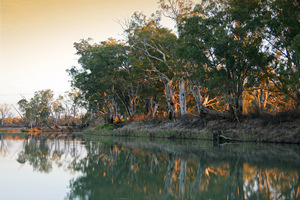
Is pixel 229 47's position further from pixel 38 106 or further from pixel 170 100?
pixel 38 106

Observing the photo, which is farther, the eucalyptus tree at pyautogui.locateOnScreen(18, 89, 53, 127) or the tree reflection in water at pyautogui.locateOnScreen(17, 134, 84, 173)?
the eucalyptus tree at pyautogui.locateOnScreen(18, 89, 53, 127)

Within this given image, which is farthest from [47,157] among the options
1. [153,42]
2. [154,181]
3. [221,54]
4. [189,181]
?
[153,42]

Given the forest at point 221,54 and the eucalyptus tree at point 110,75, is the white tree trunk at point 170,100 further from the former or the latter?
the eucalyptus tree at point 110,75

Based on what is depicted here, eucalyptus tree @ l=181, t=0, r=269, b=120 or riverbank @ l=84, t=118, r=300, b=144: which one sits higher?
eucalyptus tree @ l=181, t=0, r=269, b=120

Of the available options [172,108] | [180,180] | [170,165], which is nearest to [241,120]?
[172,108]

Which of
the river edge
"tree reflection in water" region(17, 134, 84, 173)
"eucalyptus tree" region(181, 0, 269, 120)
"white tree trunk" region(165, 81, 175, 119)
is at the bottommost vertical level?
"tree reflection in water" region(17, 134, 84, 173)

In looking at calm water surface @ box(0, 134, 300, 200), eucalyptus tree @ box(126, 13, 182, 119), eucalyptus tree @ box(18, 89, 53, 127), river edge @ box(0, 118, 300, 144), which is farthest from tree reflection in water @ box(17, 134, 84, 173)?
eucalyptus tree @ box(18, 89, 53, 127)

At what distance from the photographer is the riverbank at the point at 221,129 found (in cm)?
1786

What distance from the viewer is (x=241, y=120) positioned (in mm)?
21484

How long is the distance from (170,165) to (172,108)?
73.5 feet

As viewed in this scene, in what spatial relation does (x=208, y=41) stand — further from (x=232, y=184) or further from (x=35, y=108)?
(x=35, y=108)

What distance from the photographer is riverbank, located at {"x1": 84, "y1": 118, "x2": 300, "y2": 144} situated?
58.6 feet

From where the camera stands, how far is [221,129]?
21516mm

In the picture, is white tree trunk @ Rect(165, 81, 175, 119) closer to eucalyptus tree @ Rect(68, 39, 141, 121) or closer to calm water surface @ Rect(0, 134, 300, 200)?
eucalyptus tree @ Rect(68, 39, 141, 121)
